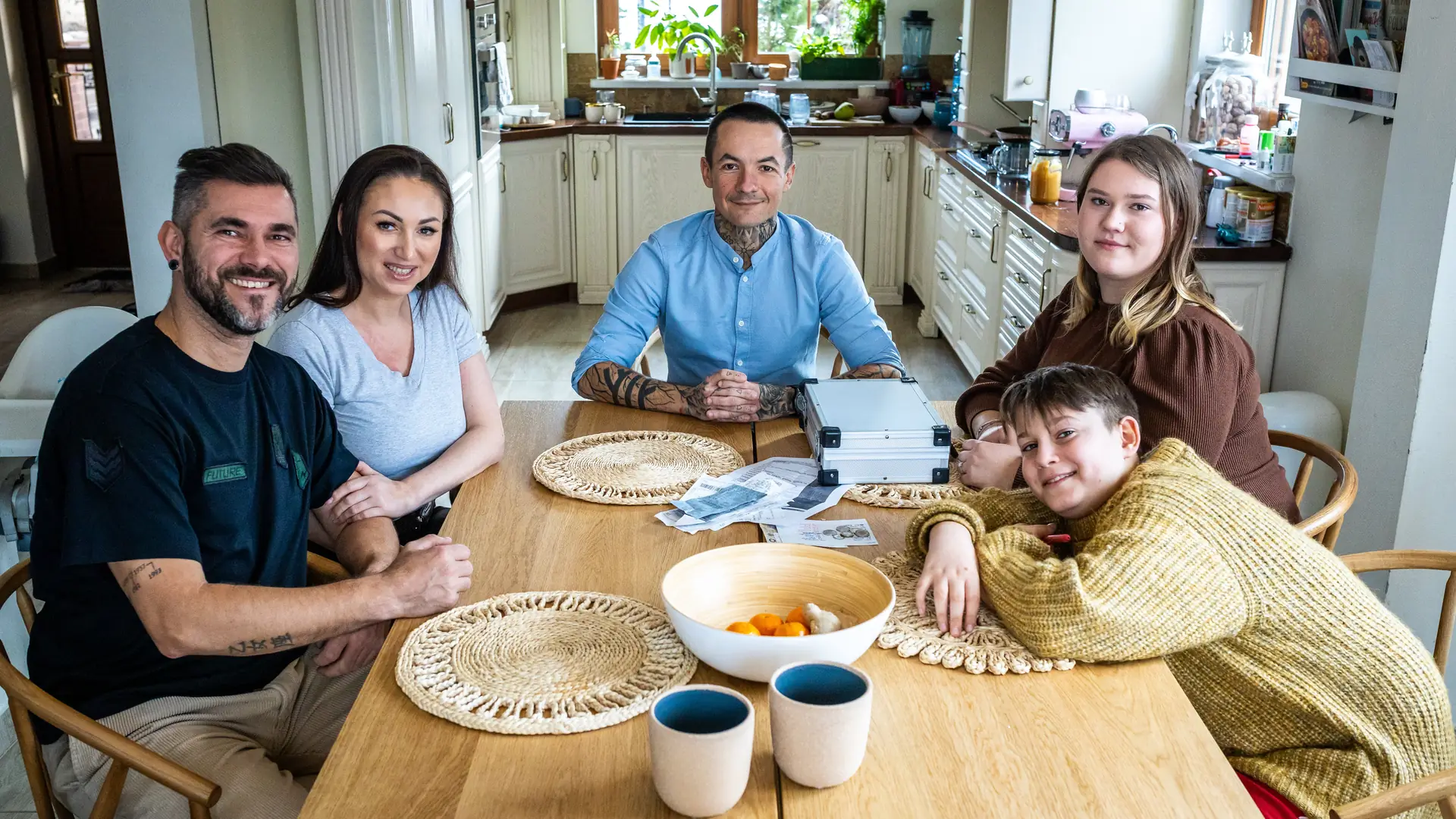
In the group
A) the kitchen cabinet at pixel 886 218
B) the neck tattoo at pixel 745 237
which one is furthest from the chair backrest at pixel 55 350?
the kitchen cabinet at pixel 886 218

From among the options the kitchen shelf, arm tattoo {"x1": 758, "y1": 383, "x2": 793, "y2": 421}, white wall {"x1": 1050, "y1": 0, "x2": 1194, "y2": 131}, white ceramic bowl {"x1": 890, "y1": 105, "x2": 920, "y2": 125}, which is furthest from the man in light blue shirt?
white ceramic bowl {"x1": 890, "y1": 105, "x2": 920, "y2": 125}

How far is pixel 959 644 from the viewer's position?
4.72 ft

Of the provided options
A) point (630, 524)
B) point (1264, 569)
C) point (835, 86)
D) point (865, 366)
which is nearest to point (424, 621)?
point (630, 524)

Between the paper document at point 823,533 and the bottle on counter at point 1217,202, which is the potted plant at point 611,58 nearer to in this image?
the bottle on counter at point 1217,202

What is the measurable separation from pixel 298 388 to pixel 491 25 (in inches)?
164

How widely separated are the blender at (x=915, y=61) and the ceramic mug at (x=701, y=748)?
5.87 metres

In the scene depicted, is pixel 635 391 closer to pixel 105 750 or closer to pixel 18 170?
pixel 105 750

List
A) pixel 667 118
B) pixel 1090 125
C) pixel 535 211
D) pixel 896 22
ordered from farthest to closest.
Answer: pixel 896 22 → pixel 667 118 → pixel 535 211 → pixel 1090 125

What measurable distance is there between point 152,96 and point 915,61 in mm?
4592

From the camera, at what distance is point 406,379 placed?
211 cm

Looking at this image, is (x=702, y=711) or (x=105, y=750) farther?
(x=105, y=750)

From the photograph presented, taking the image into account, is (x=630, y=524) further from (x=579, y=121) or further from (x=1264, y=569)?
(x=579, y=121)

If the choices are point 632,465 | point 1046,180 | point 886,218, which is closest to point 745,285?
point 632,465

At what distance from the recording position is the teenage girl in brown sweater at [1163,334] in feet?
6.17
